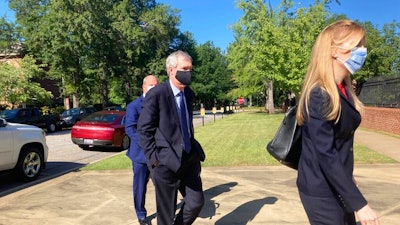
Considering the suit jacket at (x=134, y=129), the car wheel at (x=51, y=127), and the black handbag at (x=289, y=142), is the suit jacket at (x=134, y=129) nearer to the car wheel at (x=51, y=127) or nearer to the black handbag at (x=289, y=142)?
the black handbag at (x=289, y=142)

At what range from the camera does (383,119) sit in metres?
16.3

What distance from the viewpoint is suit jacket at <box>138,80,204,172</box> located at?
3.76 meters

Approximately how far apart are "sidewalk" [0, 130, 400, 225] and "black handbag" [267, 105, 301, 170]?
269 centimetres

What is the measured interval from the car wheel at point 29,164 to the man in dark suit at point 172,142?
5.42 metres

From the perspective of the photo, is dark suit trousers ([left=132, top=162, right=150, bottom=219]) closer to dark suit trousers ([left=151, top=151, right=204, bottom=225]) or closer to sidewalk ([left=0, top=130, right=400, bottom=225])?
sidewalk ([left=0, top=130, right=400, bottom=225])

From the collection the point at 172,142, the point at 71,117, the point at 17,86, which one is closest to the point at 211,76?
the point at 71,117

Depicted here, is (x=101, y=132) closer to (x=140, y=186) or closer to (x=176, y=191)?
(x=140, y=186)

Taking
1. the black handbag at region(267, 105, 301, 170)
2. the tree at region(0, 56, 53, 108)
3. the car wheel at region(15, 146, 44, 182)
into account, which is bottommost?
the car wheel at region(15, 146, 44, 182)

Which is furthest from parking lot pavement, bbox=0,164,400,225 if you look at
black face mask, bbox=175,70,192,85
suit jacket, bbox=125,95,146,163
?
black face mask, bbox=175,70,192,85

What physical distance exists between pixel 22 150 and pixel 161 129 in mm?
5762

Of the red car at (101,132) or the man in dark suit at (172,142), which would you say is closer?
the man in dark suit at (172,142)

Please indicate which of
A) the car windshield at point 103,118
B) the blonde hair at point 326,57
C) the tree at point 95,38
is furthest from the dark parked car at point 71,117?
the blonde hair at point 326,57

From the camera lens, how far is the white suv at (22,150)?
25.7ft

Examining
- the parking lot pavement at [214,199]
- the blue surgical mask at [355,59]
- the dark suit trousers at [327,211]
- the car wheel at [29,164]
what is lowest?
the parking lot pavement at [214,199]
